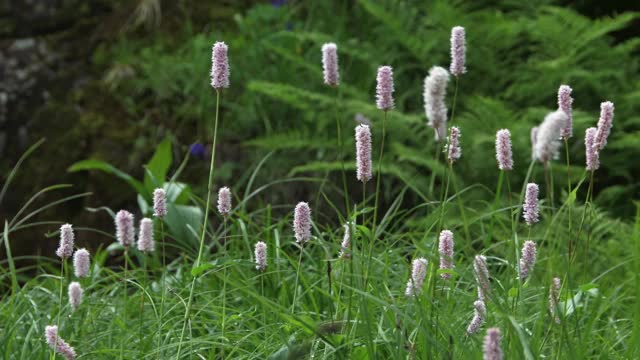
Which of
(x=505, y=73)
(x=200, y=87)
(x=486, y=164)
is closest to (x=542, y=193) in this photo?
(x=486, y=164)

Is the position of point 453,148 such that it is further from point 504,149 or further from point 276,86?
point 276,86

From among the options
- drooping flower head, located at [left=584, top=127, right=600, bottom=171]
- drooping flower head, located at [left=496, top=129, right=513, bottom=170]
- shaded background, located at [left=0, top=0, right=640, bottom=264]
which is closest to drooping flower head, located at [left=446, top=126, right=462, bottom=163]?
drooping flower head, located at [left=496, top=129, right=513, bottom=170]

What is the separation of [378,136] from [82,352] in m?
2.50

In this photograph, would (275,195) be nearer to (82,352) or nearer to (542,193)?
(542,193)

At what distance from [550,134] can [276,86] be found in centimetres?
303

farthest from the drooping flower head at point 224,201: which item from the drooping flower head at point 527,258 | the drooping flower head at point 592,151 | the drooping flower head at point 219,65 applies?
the drooping flower head at point 592,151

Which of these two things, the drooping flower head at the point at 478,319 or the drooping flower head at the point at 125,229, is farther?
the drooping flower head at the point at 125,229

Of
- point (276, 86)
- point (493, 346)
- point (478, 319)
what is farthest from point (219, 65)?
point (276, 86)

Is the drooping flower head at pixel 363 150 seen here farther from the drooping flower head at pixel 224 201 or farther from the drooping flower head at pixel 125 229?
the drooping flower head at pixel 125 229

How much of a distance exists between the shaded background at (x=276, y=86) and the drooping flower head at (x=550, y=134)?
2728 millimetres

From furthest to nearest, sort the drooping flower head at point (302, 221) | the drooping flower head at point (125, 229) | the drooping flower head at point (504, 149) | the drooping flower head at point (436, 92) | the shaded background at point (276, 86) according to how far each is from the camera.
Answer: the shaded background at point (276, 86)
the drooping flower head at point (125, 229)
the drooping flower head at point (302, 221)
the drooping flower head at point (504, 149)
the drooping flower head at point (436, 92)

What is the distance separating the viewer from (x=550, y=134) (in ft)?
3.57

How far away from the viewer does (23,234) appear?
15.0 ft

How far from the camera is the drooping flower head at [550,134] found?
3.53ft
